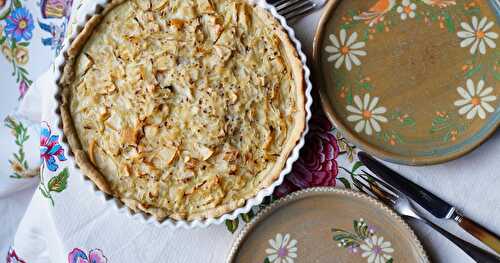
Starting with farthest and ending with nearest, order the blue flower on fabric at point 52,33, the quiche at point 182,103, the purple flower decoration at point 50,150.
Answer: the blue flower on fabric at point 52,33, the purple flower decoration at point 50,150, the quiche at point 182,103

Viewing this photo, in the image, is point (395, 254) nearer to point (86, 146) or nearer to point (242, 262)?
point (242, 262)

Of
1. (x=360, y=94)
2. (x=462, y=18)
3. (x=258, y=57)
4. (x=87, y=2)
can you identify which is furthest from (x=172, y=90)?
(x=462, y=18)

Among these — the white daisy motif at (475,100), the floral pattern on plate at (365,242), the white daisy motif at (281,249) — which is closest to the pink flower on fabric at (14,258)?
the white daisy motif at (281,249)

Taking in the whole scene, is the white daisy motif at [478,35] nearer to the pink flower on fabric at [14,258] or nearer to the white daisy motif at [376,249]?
the white daisy motif at [376,249]

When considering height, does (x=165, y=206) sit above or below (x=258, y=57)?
below

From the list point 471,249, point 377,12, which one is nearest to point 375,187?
point 471,249

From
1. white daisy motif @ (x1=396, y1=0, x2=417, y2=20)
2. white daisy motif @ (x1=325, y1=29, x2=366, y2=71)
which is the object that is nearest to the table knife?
white daisy motif @ (x1=325, y1=29, x2=366, y2=71)

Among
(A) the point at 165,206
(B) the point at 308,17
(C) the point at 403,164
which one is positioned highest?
(B) the point at 308,17
